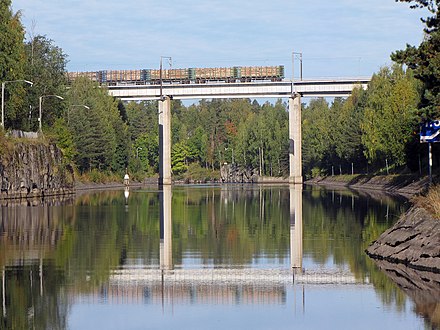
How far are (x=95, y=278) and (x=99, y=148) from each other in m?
108

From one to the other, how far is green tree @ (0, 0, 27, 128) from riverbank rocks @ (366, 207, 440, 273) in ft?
206

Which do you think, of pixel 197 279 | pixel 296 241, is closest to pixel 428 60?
pixel 296 241

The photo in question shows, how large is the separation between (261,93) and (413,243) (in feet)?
347

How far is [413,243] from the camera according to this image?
24125 mm

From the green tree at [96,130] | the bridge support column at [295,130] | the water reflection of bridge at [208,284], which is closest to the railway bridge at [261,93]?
the bridge support column at [295,130]

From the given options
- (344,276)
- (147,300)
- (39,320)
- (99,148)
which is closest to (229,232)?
(344,276)

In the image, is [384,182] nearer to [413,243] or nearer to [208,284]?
[413,243]

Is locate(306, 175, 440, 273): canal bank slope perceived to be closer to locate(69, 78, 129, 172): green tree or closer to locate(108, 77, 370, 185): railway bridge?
locate(69, 78, 129, 172): green tree

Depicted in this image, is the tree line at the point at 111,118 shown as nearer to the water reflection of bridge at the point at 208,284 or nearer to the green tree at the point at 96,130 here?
the green tree at the point at 96,130

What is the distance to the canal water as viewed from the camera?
53.2ft

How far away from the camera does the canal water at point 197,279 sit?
53.2ft

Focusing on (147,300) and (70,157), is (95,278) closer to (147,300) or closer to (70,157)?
(147,300)

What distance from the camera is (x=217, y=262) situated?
25219mm

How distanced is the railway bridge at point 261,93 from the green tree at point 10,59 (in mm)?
39832
